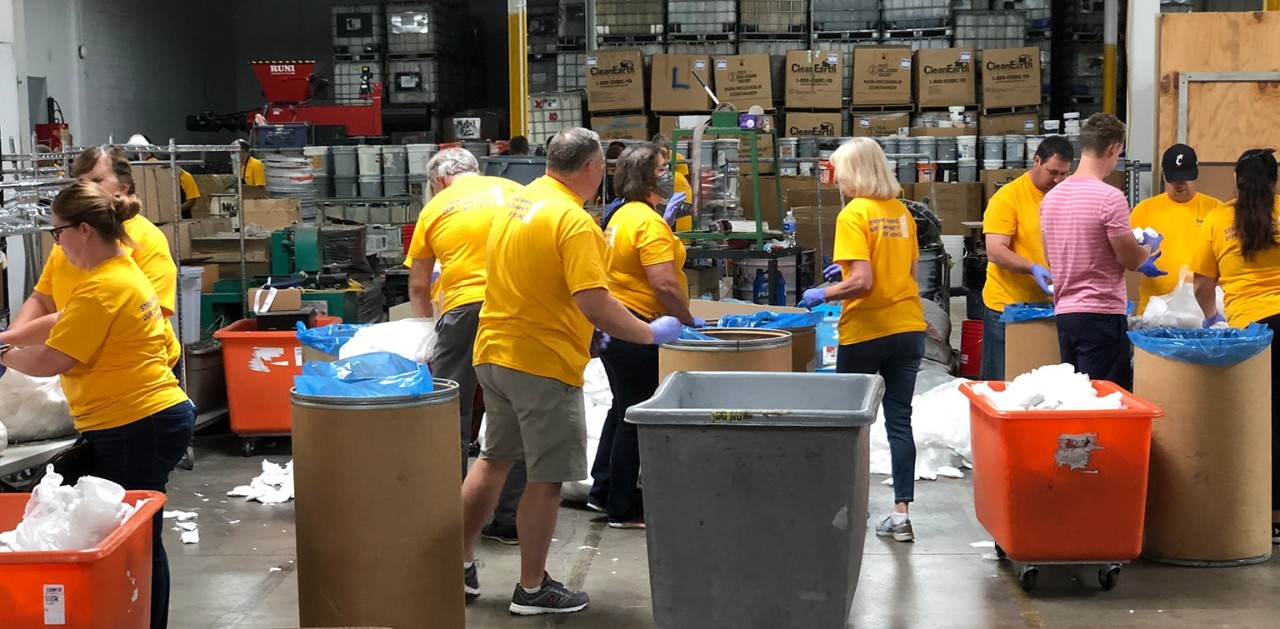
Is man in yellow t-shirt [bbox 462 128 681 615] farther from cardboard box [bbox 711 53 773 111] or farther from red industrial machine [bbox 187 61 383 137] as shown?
red industrial machine [bbox 187 61 383 137]

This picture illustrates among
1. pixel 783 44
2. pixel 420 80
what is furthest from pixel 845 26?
pixel 420 80

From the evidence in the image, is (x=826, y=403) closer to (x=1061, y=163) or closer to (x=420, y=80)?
(x=1061, y=163)

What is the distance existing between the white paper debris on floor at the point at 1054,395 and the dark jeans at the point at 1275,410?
2.96 ft

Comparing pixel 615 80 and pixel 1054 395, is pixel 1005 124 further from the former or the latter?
pixel 1054 395

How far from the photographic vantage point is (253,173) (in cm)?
1298

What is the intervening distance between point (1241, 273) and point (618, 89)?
9.71m

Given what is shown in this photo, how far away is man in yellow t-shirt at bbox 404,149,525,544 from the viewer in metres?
5.14

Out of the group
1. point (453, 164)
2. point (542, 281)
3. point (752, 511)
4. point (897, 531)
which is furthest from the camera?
point (453, 164)

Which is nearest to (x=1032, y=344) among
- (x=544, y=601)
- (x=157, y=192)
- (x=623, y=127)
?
(x=544, y=601)

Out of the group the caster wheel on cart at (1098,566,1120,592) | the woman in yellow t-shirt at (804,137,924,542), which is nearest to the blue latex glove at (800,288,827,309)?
the woman in yellow t-shirt at (804,137,924,542)

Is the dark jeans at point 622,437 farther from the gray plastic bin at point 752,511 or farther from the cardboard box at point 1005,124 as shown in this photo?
the cardboard box at point 1005,124

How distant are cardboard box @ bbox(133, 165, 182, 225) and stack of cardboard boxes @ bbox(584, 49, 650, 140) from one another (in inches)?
252

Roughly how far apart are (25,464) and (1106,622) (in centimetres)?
378

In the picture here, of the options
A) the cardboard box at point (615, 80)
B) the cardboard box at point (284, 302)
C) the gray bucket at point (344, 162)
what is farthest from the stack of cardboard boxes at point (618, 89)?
the cardboard box at point (284, 302)
